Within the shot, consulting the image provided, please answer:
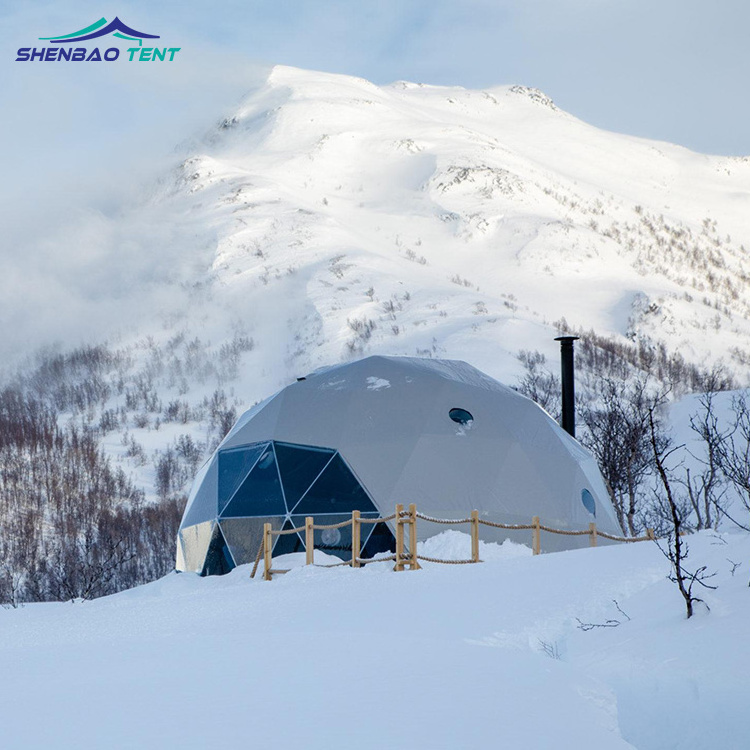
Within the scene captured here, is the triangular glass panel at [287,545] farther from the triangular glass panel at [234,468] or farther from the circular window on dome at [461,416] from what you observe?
the circular window on dome at [461,416]

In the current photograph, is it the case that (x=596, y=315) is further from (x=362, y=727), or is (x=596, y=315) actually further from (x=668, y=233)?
(x=362, y=727)

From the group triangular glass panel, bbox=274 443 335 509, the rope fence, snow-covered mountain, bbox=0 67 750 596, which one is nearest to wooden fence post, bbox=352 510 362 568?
the rope fence

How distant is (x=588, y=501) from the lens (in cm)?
2173

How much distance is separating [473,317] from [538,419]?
7847 cm

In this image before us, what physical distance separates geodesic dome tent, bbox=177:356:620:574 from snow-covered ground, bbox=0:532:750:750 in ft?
21.1

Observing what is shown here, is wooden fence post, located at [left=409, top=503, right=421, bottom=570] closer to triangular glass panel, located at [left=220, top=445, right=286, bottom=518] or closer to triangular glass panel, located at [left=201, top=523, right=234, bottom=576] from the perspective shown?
triangular glass panel, located at [left=220, top=445, right=286, bottom=518]

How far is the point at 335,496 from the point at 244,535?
2.12 meters

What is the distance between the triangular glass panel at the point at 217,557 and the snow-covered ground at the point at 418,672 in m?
7.02

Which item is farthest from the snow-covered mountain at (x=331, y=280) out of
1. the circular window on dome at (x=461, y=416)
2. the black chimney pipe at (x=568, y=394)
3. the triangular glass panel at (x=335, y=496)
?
the triangular glass panel at (x=335, y=496)

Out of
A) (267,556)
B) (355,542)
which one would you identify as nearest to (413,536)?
(355,542)

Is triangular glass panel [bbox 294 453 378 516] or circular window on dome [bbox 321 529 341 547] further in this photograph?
triangular glass panel [bbox 294 453 378 516]

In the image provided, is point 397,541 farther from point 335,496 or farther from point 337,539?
point 335,496

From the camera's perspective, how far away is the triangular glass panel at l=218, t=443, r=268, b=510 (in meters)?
20.4

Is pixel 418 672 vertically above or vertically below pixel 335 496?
below
